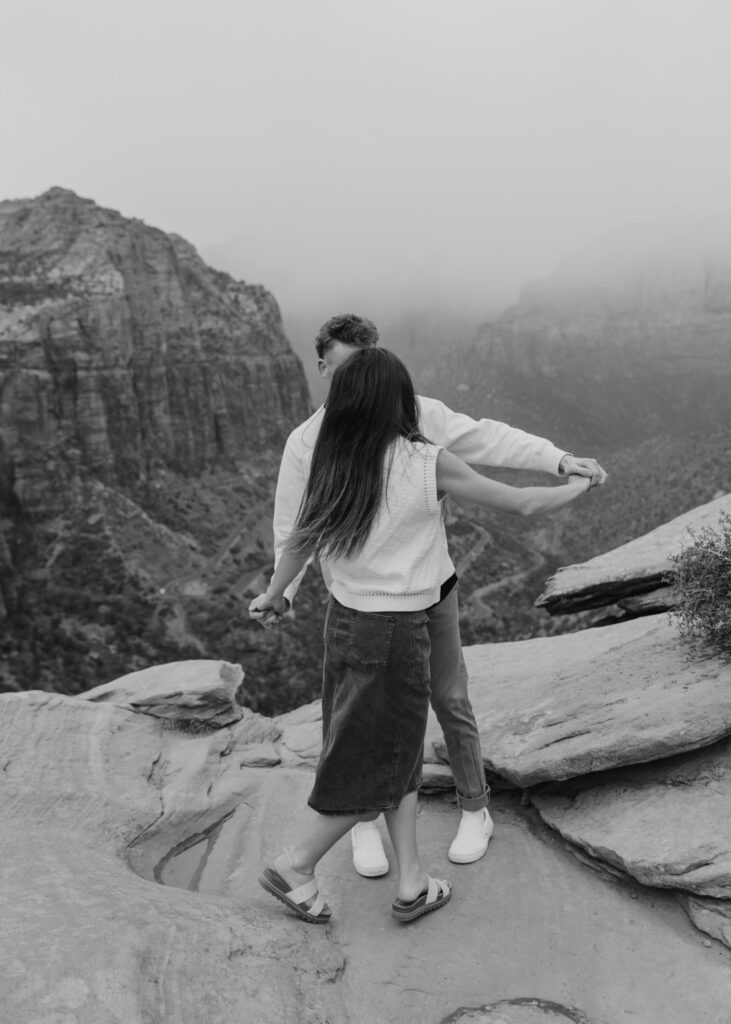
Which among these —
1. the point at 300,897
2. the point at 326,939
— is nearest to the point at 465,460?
the point at 300,897

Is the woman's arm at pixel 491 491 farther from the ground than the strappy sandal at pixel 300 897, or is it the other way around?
the woman's arm at pixel 491 491

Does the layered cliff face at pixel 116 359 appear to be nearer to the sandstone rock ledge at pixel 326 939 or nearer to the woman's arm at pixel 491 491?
the sandstone rock ledge at pixel 326 939

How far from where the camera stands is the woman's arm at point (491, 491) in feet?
11.3

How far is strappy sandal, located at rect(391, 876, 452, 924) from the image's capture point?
13.0 ft

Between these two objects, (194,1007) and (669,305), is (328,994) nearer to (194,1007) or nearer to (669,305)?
(194,1007)

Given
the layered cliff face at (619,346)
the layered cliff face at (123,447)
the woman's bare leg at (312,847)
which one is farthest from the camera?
the layered cliff face at (619,346)

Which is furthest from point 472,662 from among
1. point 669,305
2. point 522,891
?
point 669,305

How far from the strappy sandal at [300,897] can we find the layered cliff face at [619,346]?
339 ft

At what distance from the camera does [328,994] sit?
360 cm

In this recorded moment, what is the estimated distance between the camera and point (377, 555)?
3.49 metres

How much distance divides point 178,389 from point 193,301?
11.3 meters

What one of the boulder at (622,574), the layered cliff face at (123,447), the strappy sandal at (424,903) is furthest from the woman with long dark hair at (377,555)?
the layered cliff face at (123,447)

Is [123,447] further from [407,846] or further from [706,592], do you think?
[407,846]

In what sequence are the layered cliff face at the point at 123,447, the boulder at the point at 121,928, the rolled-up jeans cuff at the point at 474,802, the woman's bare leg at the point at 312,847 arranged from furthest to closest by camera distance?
the layered cliff face at the point at 123,447
the rolled-up jeans cuff at the point at 474,802
the woman's bare leg at the point at 312,847
the boulder at the point at 121,928
